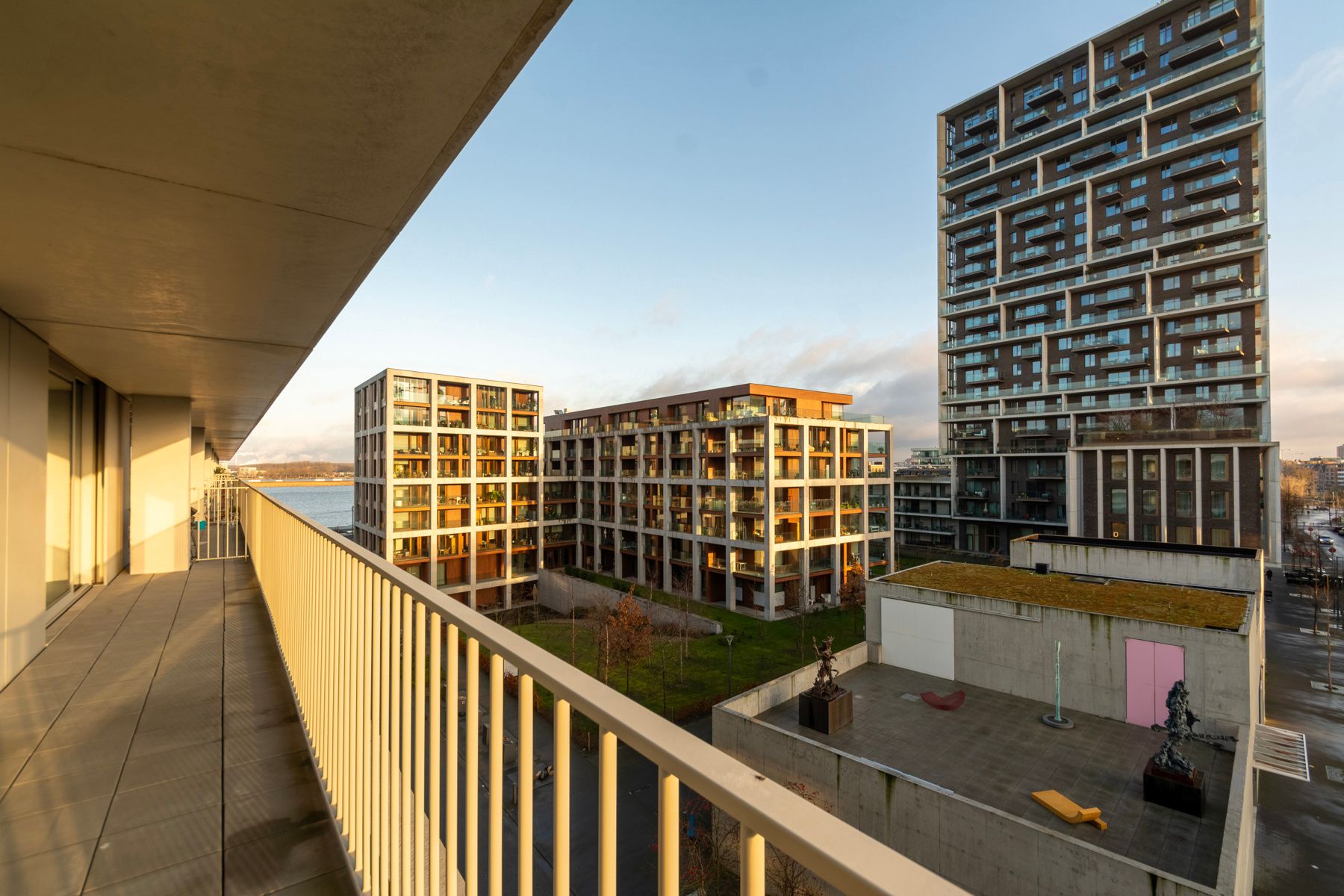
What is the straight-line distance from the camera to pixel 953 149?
58.5m

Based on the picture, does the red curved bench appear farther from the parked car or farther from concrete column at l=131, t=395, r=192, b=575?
the parked car

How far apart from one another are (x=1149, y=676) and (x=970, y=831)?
7918 millimetres

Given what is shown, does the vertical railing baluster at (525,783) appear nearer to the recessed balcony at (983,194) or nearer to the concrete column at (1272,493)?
the concrete column at (1272,493)

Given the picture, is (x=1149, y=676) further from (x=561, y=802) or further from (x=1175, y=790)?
(x=561, y=802)

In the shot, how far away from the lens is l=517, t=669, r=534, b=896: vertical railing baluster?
132cm

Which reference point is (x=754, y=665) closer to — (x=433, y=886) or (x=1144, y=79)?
(x=433, y=886)

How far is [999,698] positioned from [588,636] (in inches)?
701

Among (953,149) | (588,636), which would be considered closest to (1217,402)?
(953,149)

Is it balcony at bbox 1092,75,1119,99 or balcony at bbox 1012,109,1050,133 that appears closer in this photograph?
balcony at bbox 1092,75,1119,99

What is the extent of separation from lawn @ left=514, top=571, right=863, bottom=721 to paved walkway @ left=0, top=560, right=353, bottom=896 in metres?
15.3

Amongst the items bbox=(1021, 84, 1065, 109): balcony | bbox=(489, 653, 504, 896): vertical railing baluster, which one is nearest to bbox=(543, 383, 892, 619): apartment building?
bbox=(489, 653, 504, 896): vertical railing baluster

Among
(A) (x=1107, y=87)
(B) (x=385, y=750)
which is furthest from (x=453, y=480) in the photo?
(A) (x=1107, y=87)

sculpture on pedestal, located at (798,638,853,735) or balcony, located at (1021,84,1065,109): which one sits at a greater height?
balcony, located at (1021,84,1065,109)

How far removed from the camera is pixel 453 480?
127 ft
